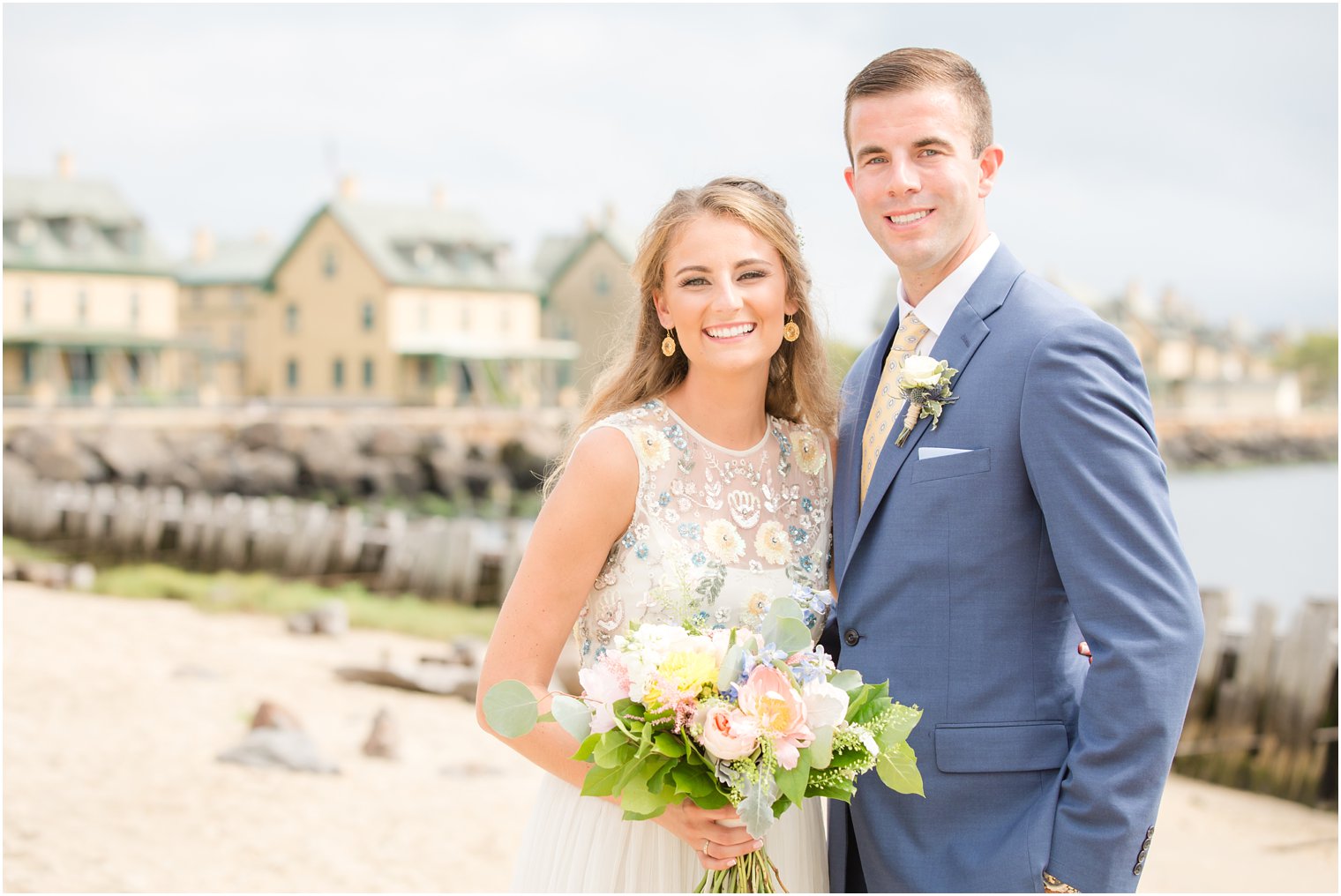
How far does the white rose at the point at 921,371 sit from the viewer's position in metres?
2.85

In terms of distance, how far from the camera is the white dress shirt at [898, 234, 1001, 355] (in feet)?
9.97

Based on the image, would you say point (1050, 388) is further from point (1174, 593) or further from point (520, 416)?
point (520, 416)

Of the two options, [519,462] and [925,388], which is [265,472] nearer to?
[519,462]

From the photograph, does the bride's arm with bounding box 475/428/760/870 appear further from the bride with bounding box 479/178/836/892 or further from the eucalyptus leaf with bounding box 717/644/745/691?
the eucalyptus leaf with bounding box 717/644/745/691

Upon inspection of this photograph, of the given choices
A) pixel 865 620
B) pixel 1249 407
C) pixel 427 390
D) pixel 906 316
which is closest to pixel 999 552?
pixel 865 620

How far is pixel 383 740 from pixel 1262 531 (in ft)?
151

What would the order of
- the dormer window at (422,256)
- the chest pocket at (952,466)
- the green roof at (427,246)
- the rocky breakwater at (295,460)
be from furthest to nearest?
the dormer window at (422,256) → the green roof at (427,246) → the rocky breakwater at (295,460) → the chest pocket at (952,466)

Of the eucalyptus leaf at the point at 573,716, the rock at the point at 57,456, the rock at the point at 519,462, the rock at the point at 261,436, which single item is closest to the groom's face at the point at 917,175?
the eucalyptus leaf at the point at 573,716

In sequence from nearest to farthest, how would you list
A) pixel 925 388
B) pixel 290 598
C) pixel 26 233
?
pixel 925 388 < pixel 290 598 < pixel 26 233

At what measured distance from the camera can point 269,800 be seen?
7.73 metres

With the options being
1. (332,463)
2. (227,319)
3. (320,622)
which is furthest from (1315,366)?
(320,622)

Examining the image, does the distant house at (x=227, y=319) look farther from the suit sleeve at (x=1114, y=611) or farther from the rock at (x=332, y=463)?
the suit sleeve at (x=1114, y=611)

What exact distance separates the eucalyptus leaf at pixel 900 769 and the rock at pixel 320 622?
11.9m

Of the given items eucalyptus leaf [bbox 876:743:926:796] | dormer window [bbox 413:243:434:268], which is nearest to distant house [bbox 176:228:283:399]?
dormer window [bbox 413:243:434:268]
